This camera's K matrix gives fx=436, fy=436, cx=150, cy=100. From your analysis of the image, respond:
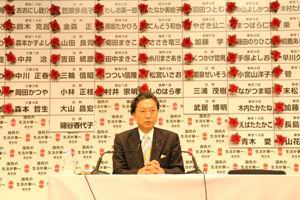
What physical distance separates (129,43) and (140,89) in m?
0.48

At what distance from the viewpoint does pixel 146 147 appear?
3340mm

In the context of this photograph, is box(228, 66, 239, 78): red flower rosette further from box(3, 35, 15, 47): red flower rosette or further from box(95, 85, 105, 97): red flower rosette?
box(3, 35, 15, 47): red flower rosette

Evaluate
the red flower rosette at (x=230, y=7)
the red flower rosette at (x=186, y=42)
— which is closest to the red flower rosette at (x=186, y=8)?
the red flower rosette at (x=186, y=42)

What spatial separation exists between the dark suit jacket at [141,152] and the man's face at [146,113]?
0.32ft

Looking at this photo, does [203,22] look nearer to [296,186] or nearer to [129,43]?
[129,43]

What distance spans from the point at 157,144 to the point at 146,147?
9cm

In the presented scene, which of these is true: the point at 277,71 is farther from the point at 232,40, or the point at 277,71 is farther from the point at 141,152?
the point at 141,152

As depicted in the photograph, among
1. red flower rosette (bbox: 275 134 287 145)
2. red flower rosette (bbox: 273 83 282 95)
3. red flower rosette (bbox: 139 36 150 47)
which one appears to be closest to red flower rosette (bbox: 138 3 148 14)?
red flower rosette (bbox: 139 36 150 47)

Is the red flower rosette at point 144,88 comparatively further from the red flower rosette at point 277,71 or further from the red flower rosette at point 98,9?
the red flower rosette at point 277,71

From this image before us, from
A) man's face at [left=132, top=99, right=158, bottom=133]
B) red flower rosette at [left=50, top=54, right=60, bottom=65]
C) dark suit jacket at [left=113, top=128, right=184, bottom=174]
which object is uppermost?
red flower rosette at [left=50, top=54, right=60, bottom=65]

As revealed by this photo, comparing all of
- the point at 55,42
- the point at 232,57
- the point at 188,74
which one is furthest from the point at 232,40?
the point at 55,42

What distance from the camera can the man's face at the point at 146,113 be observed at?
3354 mm

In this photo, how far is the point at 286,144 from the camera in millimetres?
4219

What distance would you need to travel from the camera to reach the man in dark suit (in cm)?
324
